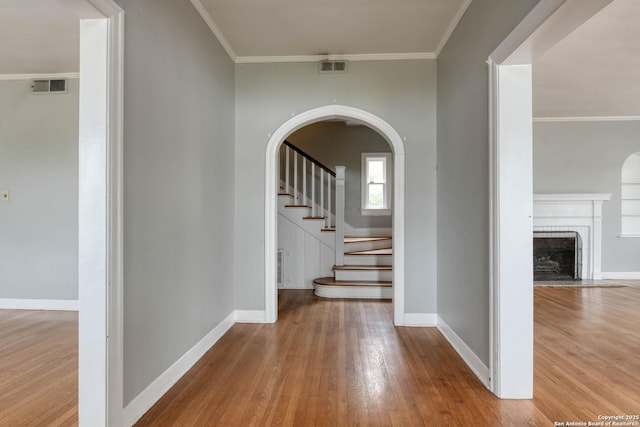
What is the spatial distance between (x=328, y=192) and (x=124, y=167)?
4169 mm

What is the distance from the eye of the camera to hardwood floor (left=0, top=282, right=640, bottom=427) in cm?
198

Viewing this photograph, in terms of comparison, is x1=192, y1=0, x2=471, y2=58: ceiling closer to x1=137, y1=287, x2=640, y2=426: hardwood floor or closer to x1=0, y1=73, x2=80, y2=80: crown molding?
x1=0, y1=73, x2=80, y2=80: crown molding

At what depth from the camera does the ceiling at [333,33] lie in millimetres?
2857

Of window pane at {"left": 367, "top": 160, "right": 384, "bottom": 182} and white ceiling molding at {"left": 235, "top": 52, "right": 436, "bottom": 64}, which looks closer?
white ceiling molding at {"left": 235, "top": 52, "right": 436, "bottom": 64}

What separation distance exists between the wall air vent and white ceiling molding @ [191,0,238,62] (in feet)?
7.28

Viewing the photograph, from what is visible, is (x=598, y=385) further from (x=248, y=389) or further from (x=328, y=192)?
(x=328, y=192)

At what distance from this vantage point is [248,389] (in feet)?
7.45

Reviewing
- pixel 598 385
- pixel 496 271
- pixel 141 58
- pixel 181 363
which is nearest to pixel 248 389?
pixel 181 363

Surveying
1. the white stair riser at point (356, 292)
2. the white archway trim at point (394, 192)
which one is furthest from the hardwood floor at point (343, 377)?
the white stair riser at point (356, 292)

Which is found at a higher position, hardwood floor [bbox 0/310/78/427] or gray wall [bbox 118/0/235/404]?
gray wall [bbox 118/0/235/404]

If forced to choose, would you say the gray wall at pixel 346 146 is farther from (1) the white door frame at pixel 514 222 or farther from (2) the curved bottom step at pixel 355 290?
(1) the white door frame at pixel 514 222

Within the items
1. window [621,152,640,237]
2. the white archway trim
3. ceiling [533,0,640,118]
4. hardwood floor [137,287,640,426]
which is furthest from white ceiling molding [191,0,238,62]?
window [621,152,640,237]

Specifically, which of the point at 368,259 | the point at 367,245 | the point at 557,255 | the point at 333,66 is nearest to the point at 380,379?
the point at 368,259

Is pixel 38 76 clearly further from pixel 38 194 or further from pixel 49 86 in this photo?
pixel 38 194
